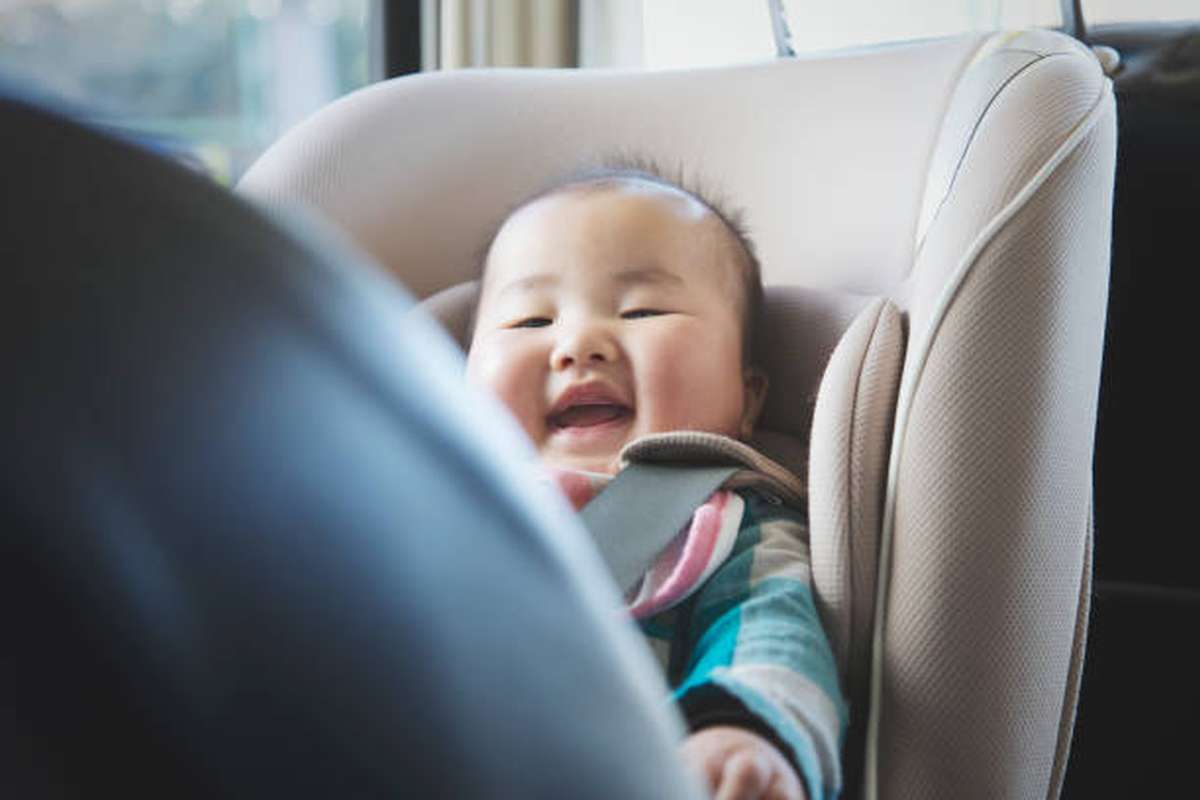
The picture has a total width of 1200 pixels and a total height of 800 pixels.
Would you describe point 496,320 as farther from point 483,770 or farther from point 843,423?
point 483,770

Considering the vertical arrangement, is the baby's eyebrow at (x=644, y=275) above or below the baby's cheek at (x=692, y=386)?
above

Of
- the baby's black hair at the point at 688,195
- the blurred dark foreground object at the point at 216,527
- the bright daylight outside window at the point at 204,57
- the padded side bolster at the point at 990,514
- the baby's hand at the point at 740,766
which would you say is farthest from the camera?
the bright daylight outside window at the point at 204,57

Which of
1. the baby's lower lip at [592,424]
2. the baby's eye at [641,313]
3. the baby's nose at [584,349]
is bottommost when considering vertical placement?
the baby's lower lip at [592,424]

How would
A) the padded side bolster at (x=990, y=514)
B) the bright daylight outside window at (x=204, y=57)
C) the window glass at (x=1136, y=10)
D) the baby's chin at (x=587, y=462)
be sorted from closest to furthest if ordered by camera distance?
the padded side bolster at (x=990, y=514) → the baby's chin at (x=587, y=462) → the window glass at (x=1136, y=10) → the bright daylight outside window at (x=204, y=57)

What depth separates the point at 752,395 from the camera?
1240 millimetres

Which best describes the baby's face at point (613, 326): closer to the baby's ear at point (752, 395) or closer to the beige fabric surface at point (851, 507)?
the baby's ear at point (752, 395)

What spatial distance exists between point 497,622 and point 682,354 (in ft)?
2.90

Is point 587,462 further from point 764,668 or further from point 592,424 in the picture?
point 764,668

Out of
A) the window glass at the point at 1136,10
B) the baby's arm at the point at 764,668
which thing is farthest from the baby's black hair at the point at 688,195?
the window glass at the point at 1136,10

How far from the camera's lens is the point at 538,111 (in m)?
1.38

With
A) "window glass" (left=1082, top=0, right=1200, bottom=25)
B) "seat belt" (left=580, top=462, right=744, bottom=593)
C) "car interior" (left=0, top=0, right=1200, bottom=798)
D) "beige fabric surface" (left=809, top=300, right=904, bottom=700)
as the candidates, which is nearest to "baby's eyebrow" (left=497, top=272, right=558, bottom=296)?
"car interior" (left=0, top=0, right=1200, bottom=798)

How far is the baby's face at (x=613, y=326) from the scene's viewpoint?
113 centimetres

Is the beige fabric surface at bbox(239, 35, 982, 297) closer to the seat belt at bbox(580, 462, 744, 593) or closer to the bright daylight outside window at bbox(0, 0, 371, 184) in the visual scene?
the seat belt at bbox(580, 462, 744, 593)

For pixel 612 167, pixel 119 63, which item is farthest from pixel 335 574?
pixel 119 63
